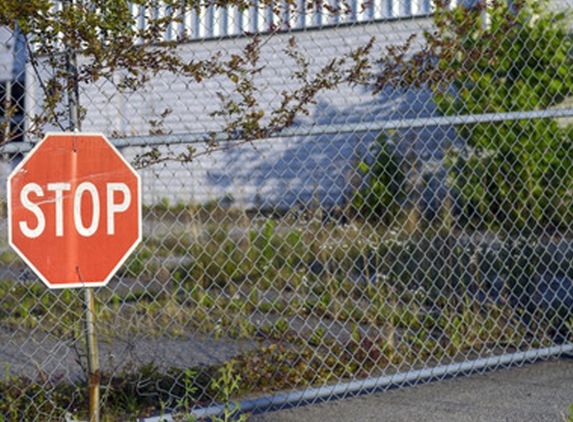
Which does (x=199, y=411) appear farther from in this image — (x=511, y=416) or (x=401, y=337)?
(x=401, y=337)

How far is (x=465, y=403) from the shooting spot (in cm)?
505

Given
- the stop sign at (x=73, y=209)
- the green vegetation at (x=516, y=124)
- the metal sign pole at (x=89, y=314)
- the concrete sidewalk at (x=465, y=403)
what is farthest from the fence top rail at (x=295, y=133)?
the green vegetation at (x=516, y=124)

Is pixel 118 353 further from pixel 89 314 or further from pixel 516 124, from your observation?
pixel 516 124

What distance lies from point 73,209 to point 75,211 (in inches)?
0.4

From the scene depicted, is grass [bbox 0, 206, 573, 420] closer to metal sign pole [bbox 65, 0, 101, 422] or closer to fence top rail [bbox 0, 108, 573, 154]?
metal sign pole [bbox 65, 0, 101, 422]

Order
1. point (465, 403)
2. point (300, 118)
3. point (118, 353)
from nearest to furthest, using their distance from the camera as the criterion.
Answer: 1. point (465, 403)
2. point (118, 353)
3. point (300, 118)

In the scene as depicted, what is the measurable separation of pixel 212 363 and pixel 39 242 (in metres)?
2.30

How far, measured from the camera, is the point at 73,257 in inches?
146

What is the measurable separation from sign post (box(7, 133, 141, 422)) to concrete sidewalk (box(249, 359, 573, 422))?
1.41 m

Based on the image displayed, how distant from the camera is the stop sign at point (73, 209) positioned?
11.9ft

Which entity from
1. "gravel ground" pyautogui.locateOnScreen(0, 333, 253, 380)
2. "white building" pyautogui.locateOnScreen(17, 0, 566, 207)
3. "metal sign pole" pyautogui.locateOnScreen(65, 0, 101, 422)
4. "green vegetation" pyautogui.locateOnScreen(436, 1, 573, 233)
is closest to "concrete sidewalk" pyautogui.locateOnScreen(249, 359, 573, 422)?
Answer: "gravel ground" pyautogui.locateOnScreen(0, 333, 253, 380)

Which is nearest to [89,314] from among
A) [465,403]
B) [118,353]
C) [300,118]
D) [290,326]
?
[465,403]

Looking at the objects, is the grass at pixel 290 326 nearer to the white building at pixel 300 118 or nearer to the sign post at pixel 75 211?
the sign post at pixel 75 211

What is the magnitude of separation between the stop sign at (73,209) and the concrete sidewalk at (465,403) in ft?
4.67
